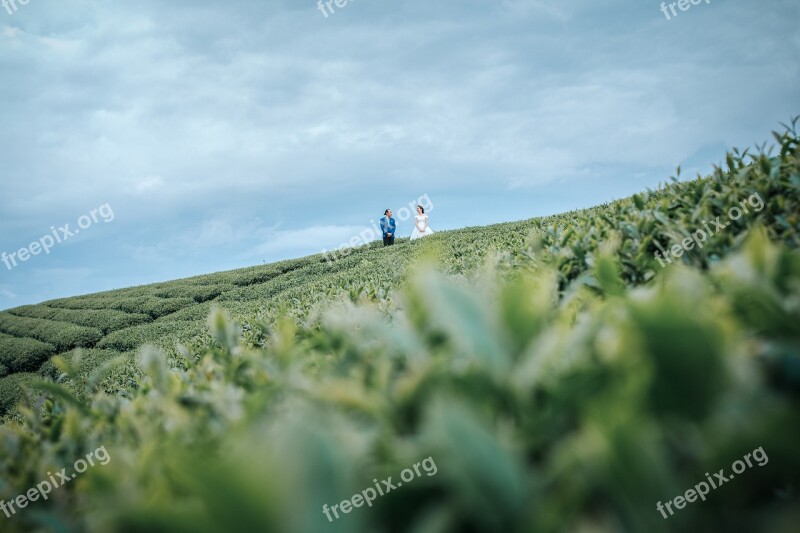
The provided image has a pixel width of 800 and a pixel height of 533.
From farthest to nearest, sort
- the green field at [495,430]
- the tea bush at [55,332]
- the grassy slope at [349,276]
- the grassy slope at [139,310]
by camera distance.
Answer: the tea bush at [55,332], the grassy slope at [139,310], the grassy slope at [349,276], the green field at [495,430]

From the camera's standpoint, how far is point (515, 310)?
0.89 metres

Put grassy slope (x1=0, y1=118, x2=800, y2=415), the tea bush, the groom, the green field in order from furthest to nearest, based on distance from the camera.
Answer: the groom < the tea bush < grassy slope (x1=0, y1=118, x2=800, y2=415) < the green field

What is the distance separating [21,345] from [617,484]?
2490 centimetres

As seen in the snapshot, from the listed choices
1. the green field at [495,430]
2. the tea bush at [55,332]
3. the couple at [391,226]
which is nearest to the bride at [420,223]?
the couple at [391,226]

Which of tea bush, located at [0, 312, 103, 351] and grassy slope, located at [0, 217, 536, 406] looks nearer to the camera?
grassy slope, located at [0, 217, 536, 406]

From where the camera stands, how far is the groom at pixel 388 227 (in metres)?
23.1

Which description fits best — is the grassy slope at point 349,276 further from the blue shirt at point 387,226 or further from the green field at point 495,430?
the blue shirt at point 387,226

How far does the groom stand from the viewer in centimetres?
2309

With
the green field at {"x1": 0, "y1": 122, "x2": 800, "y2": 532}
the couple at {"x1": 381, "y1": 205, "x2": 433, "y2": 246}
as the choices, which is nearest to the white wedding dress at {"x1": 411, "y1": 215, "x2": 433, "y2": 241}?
the couple at {"x1": 381, "y1": 205, "x2": 433, "y2": 246}

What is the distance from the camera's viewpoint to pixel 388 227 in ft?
76.1

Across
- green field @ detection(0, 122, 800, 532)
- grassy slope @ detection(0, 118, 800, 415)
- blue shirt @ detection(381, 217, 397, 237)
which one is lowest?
green field @ detection(0, 122, 800, 532)

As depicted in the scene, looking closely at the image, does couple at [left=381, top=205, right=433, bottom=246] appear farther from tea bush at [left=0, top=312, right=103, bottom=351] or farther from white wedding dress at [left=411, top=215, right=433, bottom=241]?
tea bush at [left=0, top=312, right=103, bottom=351]

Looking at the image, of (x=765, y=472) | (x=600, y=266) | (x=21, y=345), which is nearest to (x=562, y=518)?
(x=765, y=472)

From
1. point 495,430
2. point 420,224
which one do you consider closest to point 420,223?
point 420,224
